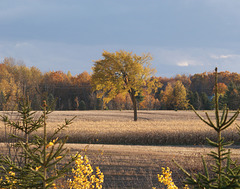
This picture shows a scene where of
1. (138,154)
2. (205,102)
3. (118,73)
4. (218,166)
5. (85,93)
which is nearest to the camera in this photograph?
(218,166)

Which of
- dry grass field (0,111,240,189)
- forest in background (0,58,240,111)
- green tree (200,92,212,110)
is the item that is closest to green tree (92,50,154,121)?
dry grass field (0,111,240,189)

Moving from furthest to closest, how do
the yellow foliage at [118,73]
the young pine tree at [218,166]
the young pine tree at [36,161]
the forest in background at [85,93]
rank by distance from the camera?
the forest in background at [85,93] < the yellow foliage at [118,73] < the young pine tree at [36,161] < the young pine tree at [218,166]

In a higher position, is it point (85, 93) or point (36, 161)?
point (85, 93)

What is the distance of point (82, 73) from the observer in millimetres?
76875

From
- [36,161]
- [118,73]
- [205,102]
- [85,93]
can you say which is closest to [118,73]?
[118,73]

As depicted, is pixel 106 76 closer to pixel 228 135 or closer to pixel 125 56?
pixel 125 56

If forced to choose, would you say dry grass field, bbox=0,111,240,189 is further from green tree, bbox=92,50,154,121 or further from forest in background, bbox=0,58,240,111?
forest in background, bbox=0,58,240,111

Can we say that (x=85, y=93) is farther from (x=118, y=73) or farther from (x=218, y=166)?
(x=218, y=166)

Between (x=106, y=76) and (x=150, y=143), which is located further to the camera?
(x=106, y=76)

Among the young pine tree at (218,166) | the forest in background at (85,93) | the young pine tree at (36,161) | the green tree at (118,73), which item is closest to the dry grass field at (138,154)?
the young pine tree at (36,161)

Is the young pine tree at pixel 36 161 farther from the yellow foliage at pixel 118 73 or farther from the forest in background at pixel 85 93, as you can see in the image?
the forest in background at pixel 85 93

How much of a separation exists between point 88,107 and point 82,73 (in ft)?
36.8

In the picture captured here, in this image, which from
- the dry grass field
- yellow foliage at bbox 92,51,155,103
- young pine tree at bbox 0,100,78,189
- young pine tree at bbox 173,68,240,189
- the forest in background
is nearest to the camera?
young pine tree at bbox 173,68,240,189

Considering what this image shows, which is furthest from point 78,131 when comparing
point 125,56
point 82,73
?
point 82,73
